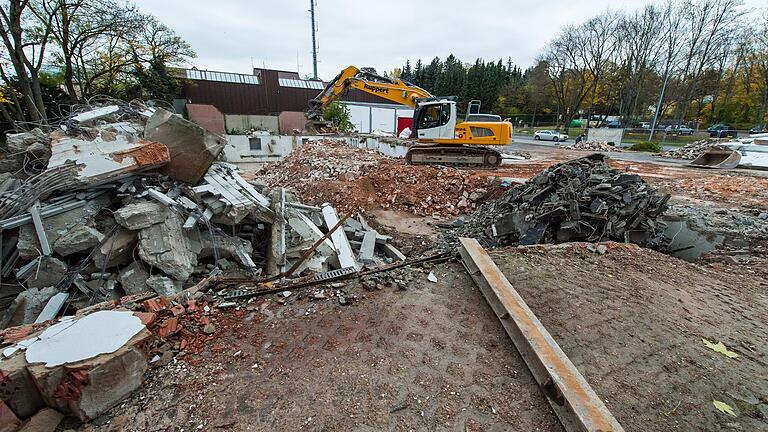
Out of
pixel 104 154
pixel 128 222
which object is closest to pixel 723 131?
pixel 128 222

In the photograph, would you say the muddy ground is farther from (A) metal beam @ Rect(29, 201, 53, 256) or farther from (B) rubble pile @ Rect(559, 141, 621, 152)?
(B) rubble pile @ Rect(559, 141, 621, 152)

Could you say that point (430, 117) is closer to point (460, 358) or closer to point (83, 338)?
point (460, 358)

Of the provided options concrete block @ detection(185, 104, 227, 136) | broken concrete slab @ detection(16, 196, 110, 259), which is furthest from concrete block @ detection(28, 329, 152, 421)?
concrete block @ detection(185, 104, 227, 136)

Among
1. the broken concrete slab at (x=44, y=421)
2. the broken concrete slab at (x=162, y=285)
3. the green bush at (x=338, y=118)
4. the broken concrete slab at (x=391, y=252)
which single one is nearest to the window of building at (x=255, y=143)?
the green bush at (x=338, y=118)

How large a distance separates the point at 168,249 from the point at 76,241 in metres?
1.02

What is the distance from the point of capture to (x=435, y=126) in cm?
1208

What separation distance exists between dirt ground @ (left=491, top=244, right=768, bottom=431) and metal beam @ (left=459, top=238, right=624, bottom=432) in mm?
242

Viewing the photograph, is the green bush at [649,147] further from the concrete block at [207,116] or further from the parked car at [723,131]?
the concrete block at [207,116]

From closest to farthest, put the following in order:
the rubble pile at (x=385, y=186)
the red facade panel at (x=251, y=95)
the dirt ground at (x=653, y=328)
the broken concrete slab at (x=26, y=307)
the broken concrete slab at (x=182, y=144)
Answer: the dirt ground at (x=653, y=328), the broken concrete slab at (x=26, y=307), the broken concrete slab at (x=182, y=144), the rubble pile at (x=385, y=186), the red facade panel at (x=251, y=95)

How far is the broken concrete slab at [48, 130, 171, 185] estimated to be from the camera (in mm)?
4328

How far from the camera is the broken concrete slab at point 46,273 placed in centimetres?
384

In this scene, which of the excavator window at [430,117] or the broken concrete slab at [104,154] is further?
the excavator window at [430,117]

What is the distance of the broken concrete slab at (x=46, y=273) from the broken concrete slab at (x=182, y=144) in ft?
5.99

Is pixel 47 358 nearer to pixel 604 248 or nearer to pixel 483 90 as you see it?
pixel 604 248
